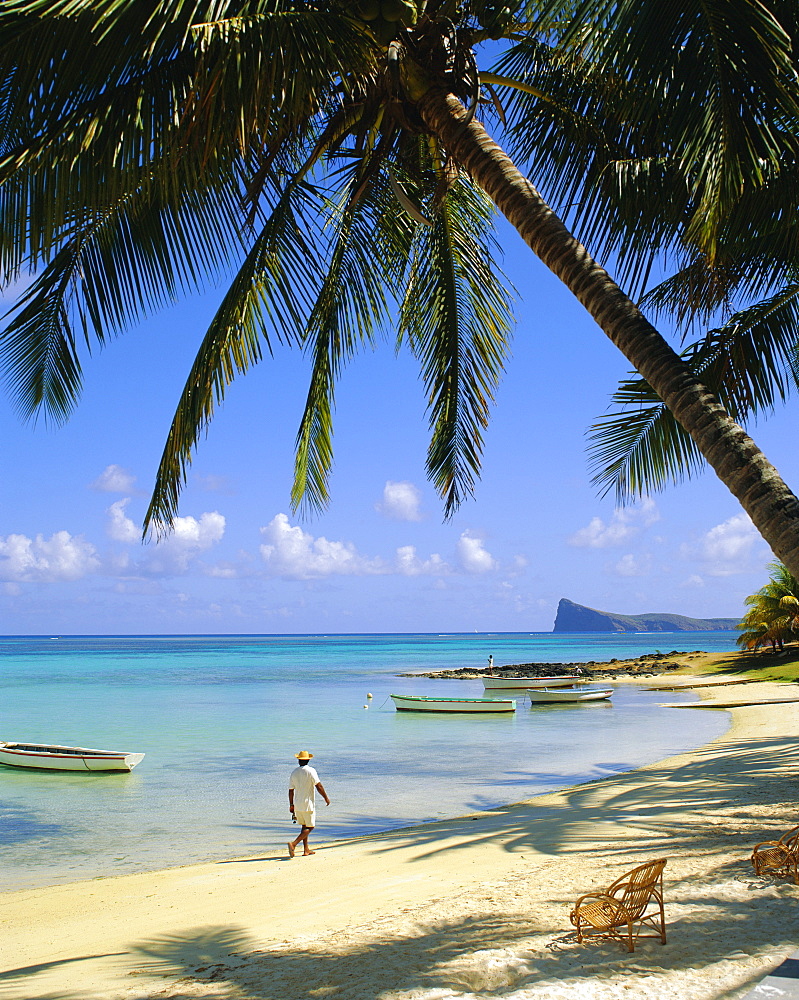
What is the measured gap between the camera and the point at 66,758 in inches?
683

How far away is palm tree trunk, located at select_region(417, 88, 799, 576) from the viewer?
4133 mm

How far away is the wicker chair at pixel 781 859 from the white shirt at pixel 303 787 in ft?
17.7

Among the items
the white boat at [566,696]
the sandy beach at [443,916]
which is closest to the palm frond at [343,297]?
the sandy beach at [443,916]

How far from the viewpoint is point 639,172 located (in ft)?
19.9

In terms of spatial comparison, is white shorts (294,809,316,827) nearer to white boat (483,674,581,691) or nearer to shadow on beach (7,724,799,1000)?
shadow on beach (7,724,799,1000)

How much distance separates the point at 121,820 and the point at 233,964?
28.9ft

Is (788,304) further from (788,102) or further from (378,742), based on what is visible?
(378,742)

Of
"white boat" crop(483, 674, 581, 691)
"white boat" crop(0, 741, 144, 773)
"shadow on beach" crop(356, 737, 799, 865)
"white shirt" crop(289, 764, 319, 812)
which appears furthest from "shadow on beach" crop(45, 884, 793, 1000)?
"white boat" crop(483, 674, 581, 691)

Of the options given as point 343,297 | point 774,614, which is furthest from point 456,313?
point 774,614

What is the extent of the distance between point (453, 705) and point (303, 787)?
19.1 metres

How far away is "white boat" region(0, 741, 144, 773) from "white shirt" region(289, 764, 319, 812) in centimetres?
824

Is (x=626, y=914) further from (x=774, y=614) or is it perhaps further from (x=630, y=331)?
(x=774, y=614)

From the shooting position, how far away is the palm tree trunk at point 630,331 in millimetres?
4133

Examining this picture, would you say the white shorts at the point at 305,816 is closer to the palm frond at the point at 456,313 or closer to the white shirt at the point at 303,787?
the white shirt at the point at 303,787
